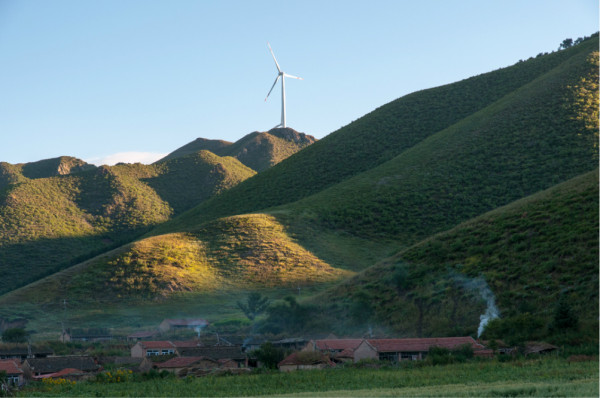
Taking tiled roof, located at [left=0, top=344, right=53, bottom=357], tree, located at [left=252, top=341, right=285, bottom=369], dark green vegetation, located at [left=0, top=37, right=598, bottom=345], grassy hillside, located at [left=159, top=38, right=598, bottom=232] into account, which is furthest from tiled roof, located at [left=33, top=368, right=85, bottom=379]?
grassy hillside, located at [left=159, top=38, right=598, bottom=232]

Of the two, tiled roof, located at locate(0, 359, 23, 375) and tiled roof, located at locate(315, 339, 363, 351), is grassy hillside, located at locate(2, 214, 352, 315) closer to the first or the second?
tiled roof, located at locate(315, 339, 363, 351)

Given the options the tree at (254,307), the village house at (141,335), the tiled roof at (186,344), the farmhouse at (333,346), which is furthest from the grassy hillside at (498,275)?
the village house at (141,335)

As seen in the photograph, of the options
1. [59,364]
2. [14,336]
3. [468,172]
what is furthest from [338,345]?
[468,172]

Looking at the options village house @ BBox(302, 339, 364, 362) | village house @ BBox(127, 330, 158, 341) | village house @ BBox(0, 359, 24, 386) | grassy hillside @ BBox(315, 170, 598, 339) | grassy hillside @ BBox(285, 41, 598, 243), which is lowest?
village house @ BBox(127, 330, 158, 341)

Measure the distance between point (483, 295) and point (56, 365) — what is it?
1138 inches

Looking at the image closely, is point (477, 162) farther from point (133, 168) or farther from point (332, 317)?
point (133, 168)

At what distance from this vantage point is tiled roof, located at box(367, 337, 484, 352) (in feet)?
135

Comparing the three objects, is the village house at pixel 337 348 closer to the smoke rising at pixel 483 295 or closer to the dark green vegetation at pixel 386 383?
the dark green vegetation at pixel 386 383

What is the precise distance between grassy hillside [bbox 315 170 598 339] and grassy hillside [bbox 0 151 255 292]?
64482 millimetres

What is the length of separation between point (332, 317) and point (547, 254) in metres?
17.9

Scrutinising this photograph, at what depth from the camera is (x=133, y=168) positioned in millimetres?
175875

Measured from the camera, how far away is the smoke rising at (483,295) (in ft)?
152

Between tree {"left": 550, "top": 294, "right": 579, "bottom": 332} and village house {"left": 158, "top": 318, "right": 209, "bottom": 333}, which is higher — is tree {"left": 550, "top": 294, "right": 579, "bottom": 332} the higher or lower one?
the higher one

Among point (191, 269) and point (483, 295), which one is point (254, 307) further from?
point (483, 295)
